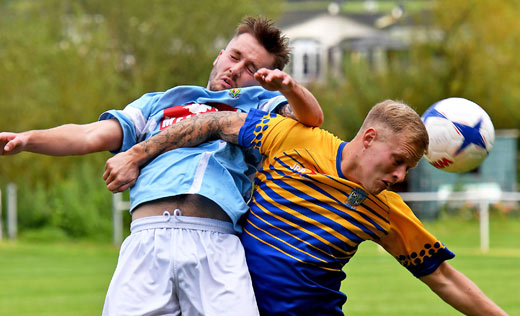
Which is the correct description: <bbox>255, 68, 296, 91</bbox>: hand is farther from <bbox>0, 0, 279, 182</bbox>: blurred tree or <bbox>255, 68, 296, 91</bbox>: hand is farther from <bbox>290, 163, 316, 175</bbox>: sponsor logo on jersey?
<bbox>0, 0, 279, 182</bbox>: blurred tree

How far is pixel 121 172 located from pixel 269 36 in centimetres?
97

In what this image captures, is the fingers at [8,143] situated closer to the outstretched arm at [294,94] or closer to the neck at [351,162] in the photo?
the outstretched arm at [294,94]

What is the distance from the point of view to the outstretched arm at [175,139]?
3590 millimetres

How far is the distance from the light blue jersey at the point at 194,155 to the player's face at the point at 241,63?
87 mm

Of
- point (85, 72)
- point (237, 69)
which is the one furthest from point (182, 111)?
point (85, 72)

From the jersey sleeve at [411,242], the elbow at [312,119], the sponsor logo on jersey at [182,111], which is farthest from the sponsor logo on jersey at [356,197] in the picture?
the sponsor logo on jersey at [182,111]

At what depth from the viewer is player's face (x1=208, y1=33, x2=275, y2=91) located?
12.9 ft

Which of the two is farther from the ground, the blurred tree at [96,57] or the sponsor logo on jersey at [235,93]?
the sponsor logo on jersey at [235,93]

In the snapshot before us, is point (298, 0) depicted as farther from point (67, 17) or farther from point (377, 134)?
point (377, 134)

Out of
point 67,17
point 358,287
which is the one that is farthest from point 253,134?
Answer: point 67,17

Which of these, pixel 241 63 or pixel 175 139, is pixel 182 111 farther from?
pixel 241 63

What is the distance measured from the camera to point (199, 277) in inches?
134

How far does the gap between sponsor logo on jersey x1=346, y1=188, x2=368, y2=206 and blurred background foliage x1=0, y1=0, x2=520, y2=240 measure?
1664 centimetres

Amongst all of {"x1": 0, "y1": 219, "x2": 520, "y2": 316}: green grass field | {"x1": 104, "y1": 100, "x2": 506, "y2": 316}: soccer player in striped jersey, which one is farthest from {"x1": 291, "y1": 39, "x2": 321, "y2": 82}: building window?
{"x1": 104, "y1": 100, "x2": 506, "y2": 316}: soccer player in striped jersey
